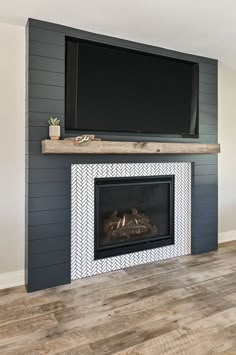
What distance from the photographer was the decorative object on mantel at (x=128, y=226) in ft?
9.94

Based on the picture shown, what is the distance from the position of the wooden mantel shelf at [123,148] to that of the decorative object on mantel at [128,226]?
74cm

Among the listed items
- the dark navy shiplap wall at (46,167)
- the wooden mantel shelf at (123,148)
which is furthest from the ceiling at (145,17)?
the wooden mantel shelf at (123,148)

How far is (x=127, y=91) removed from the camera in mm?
2902

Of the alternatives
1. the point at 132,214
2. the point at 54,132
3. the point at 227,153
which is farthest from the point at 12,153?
the point at 227,153

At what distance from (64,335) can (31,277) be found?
0.75 meters

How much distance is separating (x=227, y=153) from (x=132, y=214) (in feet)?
5.41

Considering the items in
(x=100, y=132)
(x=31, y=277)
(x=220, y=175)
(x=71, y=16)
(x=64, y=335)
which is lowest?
(x=64, y=335)

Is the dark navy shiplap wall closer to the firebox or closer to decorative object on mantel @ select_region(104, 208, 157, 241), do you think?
A: the firebox

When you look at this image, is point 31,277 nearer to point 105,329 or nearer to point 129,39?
point 105,329

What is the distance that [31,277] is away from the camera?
2.51 metres

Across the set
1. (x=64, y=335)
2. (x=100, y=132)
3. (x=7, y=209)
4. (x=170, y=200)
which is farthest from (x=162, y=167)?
(x=64, y=335)

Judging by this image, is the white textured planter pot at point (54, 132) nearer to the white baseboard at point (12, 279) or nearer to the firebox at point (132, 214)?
the firebox at point (132, 214)

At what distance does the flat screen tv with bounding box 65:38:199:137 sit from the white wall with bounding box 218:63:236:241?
60 cm

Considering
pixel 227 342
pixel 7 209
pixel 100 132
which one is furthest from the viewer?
pixel 100 132
